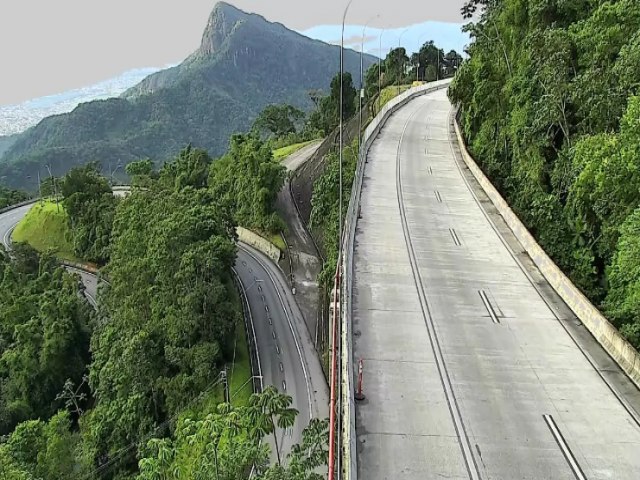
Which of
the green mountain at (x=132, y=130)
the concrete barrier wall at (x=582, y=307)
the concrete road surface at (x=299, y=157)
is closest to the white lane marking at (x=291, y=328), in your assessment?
the concrete barrier wall at (x=582, y=307)

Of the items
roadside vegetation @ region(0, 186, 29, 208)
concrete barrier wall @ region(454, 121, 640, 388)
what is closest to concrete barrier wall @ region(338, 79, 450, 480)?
concrete barrier wall @ region(454, 121, 640, 388)

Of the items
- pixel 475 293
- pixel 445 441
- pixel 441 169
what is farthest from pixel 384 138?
pixel 445 441

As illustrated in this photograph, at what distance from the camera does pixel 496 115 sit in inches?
1438

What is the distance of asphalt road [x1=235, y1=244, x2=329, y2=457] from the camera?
33031mm

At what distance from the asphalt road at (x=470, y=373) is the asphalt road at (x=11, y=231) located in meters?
41.8

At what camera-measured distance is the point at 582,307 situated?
17719 millimetres

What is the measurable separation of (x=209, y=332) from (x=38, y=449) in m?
10.6

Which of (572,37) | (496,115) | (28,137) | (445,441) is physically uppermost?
(572,37)

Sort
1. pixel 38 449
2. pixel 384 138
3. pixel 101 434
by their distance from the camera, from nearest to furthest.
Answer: pixel 38 449, pixel 101 434, pixel 384 138

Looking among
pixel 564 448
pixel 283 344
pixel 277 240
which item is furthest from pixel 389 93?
pixel 564 448

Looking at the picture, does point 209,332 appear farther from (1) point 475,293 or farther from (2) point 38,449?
(1) point 475,293

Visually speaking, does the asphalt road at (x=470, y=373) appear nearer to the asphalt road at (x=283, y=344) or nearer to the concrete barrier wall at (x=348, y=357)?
the concrete barrier wall at (x=348, y=357)

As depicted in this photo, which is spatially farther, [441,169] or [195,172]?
[195,172]

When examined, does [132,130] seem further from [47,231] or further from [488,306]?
[488,306]
